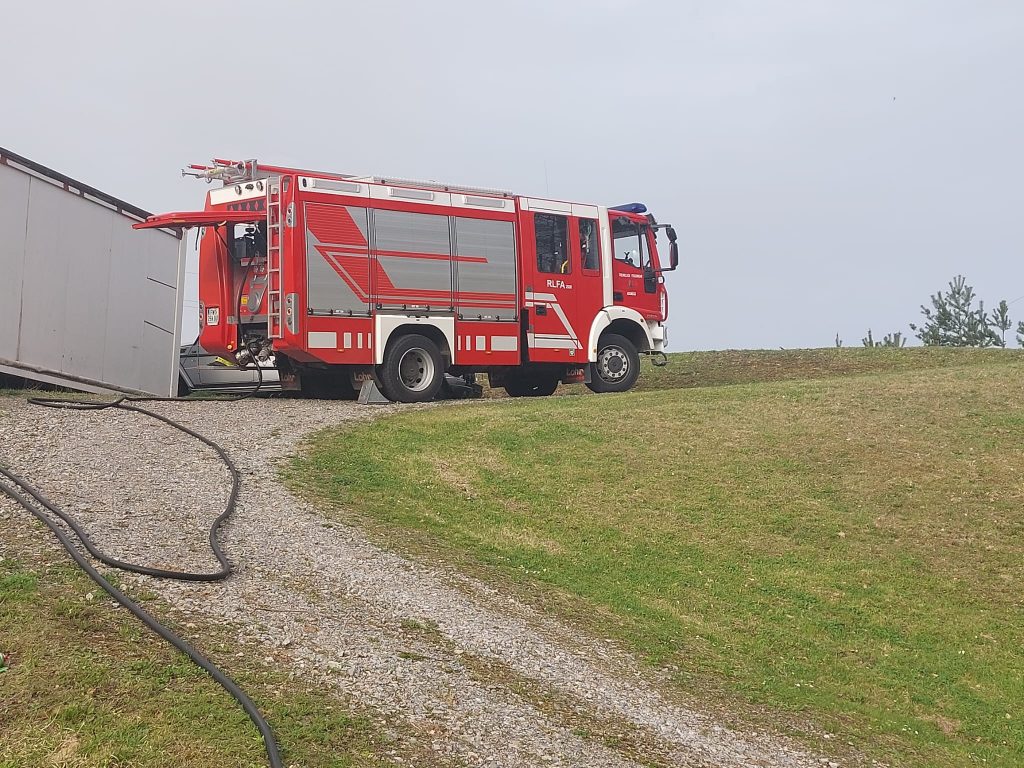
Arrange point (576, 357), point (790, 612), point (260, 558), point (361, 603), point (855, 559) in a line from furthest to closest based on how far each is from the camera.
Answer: point (576, 357) → point (855, 559) → point (790, 612) → point (260, 558) → point (361, 603)

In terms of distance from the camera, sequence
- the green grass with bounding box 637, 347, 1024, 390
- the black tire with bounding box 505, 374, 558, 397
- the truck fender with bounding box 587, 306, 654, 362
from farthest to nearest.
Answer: the green grass with bounding box 637, 347, 1024, 390 < the black tire with bounding box 505, 374, 558, 397 < the truck fender with bounding box 587, 306, 654, 362

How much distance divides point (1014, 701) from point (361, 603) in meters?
5.17

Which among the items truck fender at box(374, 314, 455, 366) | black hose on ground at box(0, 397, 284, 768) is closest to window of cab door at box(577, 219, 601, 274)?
truck fender at box(374, 314, 455, 366)

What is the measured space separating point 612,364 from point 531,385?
186cm

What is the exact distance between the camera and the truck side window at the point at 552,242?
1897cm

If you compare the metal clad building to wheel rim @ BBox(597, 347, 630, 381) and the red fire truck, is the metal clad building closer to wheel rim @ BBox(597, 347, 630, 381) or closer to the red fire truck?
the red fire truck

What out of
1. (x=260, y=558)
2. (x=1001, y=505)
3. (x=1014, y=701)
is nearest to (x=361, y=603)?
(x=260, y=558)

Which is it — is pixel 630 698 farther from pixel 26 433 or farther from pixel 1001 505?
pixel 26 433

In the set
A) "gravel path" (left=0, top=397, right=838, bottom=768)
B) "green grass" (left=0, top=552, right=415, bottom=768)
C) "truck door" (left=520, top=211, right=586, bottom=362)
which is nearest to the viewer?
"green grass" (left=0, top=552, right=415, bottom=768)

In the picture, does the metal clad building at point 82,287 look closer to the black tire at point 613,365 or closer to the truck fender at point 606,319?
the truck fender at point 606,319

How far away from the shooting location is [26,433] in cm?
1224

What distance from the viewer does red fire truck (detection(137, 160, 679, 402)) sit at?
16.3m

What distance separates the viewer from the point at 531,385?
21469mm

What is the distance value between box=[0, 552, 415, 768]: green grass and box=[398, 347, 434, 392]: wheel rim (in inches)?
437
